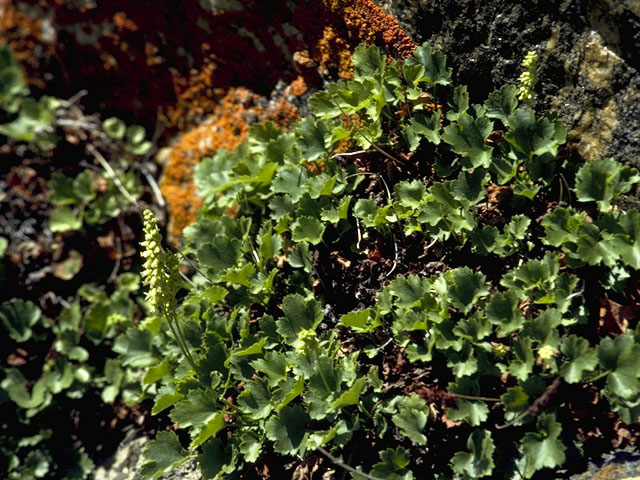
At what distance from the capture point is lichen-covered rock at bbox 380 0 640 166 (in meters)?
2.64

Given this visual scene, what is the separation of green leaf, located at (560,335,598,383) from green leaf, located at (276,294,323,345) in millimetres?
957

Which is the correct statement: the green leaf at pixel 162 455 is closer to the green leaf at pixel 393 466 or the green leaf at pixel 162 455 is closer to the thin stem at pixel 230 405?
the thin stem at pixel 230 405

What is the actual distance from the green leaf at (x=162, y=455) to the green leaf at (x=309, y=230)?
3.26 ft

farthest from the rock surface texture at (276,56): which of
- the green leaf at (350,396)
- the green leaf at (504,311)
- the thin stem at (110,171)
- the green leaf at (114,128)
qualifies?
the green leaf at (350,396)

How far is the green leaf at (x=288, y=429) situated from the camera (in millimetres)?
2555

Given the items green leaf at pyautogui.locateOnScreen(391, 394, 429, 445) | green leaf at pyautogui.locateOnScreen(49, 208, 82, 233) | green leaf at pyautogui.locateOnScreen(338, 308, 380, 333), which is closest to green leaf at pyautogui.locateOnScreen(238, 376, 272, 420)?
green leaf at pyautogui.locateOnScreen(338, 308, 380, 333)

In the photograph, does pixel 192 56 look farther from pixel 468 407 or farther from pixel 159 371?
pixel 468 407

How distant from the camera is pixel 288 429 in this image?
2586 millimetres

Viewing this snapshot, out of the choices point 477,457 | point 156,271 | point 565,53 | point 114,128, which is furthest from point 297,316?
point 114,128

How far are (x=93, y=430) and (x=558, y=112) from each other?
288cm

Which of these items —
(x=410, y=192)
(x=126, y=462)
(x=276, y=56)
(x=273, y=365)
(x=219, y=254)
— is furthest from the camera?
(x=276, y=56)

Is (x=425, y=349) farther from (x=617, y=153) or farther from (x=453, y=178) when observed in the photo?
(x=617, y=153)

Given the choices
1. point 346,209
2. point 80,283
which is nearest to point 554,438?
point 346,209

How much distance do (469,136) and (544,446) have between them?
4.17ft
